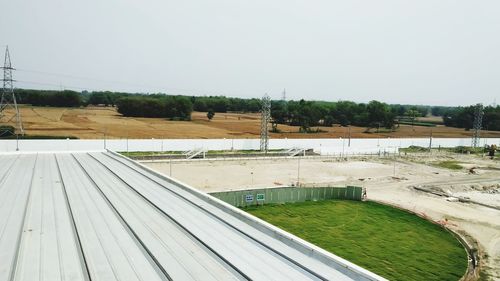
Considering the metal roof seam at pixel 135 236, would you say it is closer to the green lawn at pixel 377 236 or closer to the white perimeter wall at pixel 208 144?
the green lawn at pixel 377 236

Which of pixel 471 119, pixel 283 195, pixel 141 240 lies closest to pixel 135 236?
pixel 141 240

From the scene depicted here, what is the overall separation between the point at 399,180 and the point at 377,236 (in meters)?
21.3

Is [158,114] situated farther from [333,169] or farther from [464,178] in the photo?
[464,178]

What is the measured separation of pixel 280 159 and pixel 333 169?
9125mm

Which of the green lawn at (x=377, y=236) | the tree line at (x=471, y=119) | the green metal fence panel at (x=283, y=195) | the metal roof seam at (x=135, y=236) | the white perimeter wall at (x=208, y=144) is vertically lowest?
the green lawn at (x=377, y=236)

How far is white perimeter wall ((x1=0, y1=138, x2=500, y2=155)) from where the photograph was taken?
43.8m

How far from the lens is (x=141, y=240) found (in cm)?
1014

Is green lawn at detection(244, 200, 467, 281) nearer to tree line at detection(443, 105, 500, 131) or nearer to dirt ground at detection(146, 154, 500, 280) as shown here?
dirt ground at detection(146, 154, 500, 280)

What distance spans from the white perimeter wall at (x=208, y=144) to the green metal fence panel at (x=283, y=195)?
2050cm

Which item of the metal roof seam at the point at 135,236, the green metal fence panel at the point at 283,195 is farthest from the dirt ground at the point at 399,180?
the metal roof seam at the point at 135,236

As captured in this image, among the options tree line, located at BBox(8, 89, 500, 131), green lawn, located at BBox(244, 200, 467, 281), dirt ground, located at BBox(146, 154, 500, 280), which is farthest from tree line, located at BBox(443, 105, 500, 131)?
green lawn, located at BBox(244, 200, 467, 281)

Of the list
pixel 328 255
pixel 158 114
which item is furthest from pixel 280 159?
pixel 158 114

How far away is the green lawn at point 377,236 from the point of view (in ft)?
62.8

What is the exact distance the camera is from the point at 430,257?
2073cm
